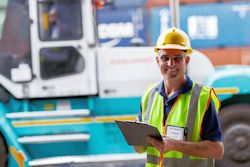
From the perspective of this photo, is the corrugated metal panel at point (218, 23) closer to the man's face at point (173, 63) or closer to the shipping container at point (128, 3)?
the shipping container at point (128, 3)

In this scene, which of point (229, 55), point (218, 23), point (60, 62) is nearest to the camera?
point (60, 62)

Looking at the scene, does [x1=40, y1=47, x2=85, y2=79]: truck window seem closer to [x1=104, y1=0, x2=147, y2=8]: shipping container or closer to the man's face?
the man's face

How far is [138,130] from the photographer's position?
228 cm

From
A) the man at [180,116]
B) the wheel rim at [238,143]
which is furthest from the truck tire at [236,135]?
the man at [180,116]

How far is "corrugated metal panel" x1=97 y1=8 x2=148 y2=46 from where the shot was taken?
9086mm

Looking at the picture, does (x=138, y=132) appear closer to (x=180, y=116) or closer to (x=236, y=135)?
(x=180, y=116)

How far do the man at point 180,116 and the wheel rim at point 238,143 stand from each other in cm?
315

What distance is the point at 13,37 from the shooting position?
5.34 m

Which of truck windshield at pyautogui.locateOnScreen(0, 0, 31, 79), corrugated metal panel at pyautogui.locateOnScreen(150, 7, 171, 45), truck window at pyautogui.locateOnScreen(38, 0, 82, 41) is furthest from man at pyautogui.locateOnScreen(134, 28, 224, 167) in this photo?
corrugated metal panel at pyautogui.locateOnScreen(150, 7, 171, 45)

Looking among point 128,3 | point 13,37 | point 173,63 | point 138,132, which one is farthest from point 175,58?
point 128,3

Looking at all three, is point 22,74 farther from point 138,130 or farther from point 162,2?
point 162,2

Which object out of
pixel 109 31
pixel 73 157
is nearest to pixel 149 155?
pixel 73 157

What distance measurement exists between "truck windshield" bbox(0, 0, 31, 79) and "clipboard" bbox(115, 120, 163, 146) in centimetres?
315

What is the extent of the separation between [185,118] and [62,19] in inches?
128
